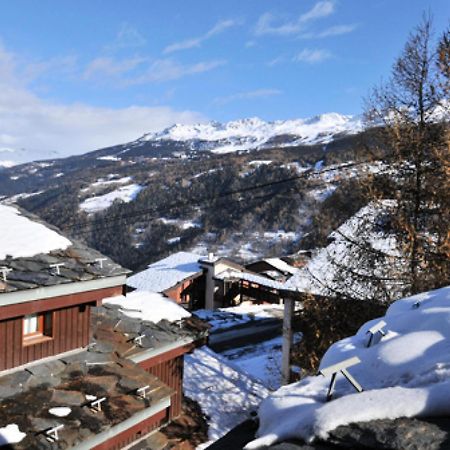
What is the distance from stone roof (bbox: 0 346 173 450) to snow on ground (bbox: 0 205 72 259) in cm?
192

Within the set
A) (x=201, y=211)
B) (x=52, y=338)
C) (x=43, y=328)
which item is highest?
(x=201, y=211)

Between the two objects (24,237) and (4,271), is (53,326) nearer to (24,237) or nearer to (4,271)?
(4,271)

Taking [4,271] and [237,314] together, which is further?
[237,314]

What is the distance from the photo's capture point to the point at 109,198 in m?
166

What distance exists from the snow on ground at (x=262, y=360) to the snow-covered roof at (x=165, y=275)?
12490 mm

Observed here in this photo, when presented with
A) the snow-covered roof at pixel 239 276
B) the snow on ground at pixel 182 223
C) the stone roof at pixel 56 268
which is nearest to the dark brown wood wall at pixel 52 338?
the stone roof at pixel 56 268

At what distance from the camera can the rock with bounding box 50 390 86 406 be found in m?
6.48

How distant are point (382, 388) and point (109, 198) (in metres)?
170

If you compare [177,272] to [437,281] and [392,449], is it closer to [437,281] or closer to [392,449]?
[437,281]

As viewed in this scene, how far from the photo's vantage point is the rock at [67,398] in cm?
648

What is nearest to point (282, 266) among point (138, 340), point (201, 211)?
point (138, 340)

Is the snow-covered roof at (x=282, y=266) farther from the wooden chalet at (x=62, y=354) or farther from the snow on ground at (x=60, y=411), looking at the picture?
the snow on ground at (x=60, y=411)

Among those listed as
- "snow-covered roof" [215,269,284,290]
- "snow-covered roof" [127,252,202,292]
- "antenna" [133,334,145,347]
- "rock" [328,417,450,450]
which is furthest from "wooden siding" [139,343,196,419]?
"snow-covered roof" [215,269,284,290]

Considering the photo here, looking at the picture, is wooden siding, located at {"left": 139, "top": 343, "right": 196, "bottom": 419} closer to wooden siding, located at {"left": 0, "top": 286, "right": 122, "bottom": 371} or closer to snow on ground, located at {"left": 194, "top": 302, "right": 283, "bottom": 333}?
wooden siding, located at {"left": 0, "top": 286, "right": 122, "bottom": 371}
